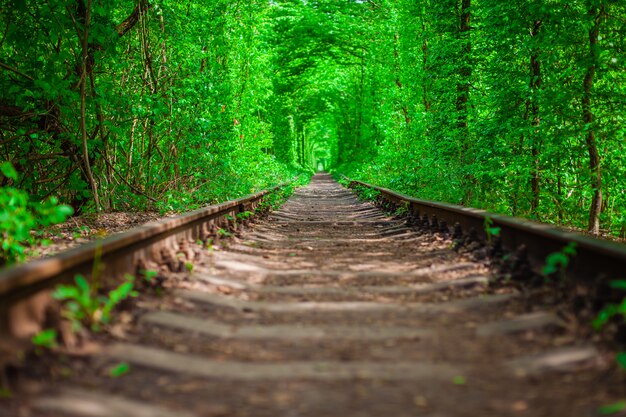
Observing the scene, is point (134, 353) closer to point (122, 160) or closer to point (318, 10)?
point (122, 160)

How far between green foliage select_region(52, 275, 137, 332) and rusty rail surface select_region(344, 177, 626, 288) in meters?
2.59

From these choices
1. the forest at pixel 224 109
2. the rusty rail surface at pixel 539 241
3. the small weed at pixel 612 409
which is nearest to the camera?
the small weed at pixel 612 409

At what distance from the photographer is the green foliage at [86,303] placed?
2789mm

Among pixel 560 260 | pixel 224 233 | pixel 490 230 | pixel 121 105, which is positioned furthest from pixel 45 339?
pixel 121 105

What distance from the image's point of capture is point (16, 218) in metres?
4.02

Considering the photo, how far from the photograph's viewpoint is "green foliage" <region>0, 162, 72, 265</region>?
12.1 feet

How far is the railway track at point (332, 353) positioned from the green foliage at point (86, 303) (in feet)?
0.31

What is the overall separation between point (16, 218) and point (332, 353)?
8.07ft

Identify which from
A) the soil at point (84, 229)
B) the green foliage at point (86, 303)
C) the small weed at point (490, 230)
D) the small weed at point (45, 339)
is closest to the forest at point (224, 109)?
the soil at point (84, 229)

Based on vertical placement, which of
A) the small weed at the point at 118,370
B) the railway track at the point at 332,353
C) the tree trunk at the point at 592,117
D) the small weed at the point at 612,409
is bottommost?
the railway track at the point at 332,353

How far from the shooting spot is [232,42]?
48.8 ft

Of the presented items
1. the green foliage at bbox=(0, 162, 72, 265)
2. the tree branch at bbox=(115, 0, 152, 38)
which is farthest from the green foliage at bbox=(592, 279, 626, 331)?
the tree branch at bbox=(115, 0, 152, 38)

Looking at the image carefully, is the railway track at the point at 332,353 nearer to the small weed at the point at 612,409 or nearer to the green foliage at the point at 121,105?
the small weed at the point at 612,409

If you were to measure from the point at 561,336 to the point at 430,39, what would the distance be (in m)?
13.0
